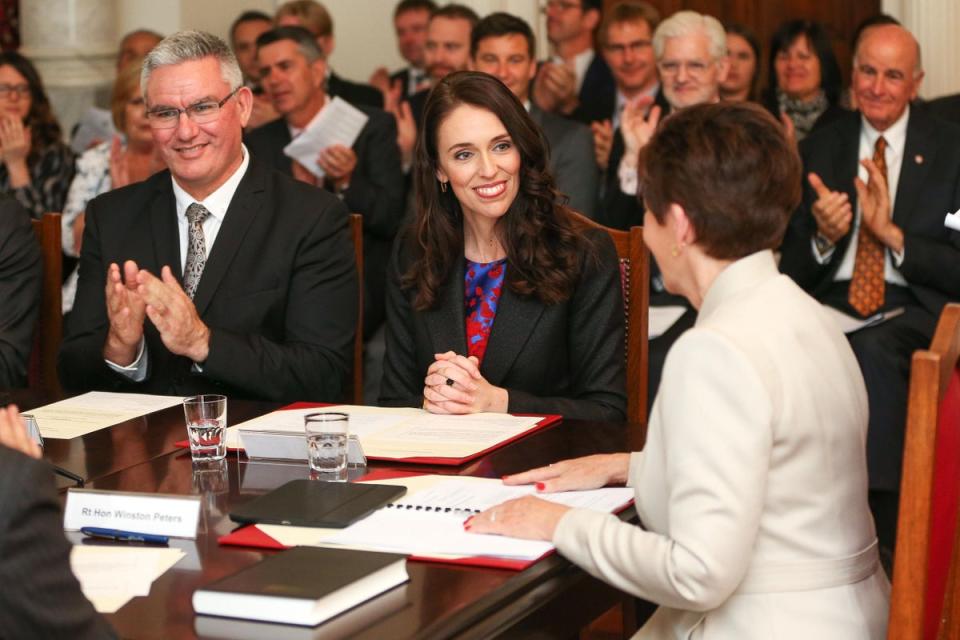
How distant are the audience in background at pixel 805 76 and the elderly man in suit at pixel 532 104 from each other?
1.01 metres

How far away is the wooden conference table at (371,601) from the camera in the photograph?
1571 millimetres

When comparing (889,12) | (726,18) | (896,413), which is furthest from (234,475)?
(726,18)

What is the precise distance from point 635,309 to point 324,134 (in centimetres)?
246

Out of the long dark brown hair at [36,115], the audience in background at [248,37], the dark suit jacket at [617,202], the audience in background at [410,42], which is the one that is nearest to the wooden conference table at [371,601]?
the dark suit jacket at [617,202]

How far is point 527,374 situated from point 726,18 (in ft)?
14.9

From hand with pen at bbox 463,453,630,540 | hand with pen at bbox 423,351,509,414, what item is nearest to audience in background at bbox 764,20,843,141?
hand with pen at bbox 423,351,509,414

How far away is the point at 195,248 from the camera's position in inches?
127

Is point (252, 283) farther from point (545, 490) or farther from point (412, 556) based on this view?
point (412, 556)

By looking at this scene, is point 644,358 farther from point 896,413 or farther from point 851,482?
point 896,413

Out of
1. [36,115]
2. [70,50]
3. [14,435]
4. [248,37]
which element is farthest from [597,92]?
[14,435]

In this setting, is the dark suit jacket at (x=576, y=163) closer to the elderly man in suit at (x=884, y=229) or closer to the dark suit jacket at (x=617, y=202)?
the dark suit jacket at (x=617, y=202)

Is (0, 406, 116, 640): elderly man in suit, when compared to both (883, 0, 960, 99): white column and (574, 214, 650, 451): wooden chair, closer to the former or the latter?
(574, 214, 650, 451): wooden chair

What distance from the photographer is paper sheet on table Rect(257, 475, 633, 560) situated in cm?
181

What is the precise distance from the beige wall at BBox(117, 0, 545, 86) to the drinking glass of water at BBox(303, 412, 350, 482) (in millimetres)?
5005
